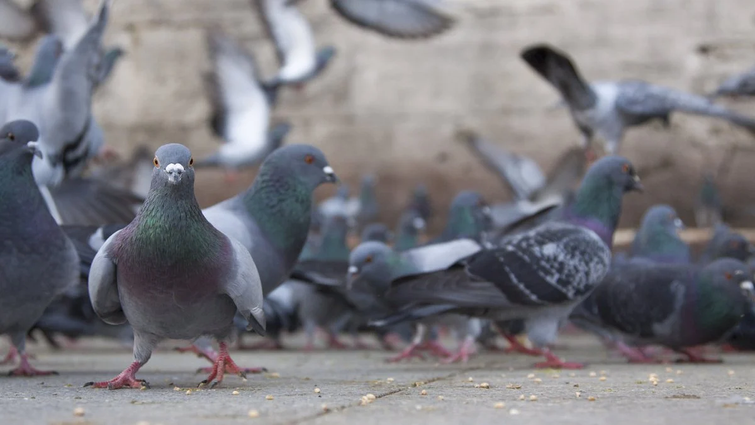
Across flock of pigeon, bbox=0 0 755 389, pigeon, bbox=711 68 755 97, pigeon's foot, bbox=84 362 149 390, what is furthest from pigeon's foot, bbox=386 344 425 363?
pigeon, bbox=711 68 755 97

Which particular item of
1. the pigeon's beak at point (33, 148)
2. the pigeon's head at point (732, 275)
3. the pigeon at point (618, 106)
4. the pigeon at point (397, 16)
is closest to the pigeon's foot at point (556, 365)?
the pigeon's head at point (732, 275)

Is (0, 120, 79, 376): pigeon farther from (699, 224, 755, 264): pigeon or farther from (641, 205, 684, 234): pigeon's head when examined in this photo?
(699, 224, 755, 264): pigeon

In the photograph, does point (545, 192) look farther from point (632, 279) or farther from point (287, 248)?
point (287, 248)

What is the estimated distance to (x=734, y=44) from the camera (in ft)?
43.6

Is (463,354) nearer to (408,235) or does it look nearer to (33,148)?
(33,148)

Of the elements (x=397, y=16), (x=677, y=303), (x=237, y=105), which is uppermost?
(x=397, y=16)

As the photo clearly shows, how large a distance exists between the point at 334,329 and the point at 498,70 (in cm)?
638

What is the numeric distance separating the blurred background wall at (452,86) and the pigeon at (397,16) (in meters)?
2.51

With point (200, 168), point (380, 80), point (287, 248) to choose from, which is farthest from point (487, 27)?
Result: point (287, 248)

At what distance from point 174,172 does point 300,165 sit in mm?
1893

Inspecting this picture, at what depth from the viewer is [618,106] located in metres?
10.2

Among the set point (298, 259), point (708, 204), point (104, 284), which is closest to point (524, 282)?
point (298, 259)

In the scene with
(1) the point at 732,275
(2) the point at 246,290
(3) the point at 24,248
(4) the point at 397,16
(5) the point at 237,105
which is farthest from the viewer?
(5) the point at 237,105

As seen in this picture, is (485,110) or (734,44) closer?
(734,44)
